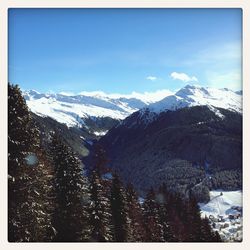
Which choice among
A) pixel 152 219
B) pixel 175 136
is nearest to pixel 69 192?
pixel 152 219

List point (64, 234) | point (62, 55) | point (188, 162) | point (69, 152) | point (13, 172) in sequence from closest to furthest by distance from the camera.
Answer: point (13, 172) < point (64, 234) < point (62, 55) < point (69, 152) < point (188, 162)

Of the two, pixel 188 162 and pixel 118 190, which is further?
pixel 188 162

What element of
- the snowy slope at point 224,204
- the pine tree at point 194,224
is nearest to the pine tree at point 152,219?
the pine tree at point 194,224

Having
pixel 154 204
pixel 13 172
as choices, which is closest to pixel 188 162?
pixel 154 204

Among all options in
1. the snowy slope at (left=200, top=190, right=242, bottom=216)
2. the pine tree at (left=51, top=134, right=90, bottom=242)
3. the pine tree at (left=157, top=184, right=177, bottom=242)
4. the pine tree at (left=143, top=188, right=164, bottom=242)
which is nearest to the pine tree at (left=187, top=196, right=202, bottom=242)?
the snowy slope at (left=200, top=190, right=242, bottom=216)

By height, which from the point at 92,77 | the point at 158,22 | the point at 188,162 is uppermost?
the point at 158,22

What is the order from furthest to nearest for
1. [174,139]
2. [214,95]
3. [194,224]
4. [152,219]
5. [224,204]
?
1. [174,139]
2. [214,95]
3. [224,204]
4. [152,219]
5. [194,224]

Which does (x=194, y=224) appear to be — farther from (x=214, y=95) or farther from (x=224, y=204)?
(x=214, y=95)
